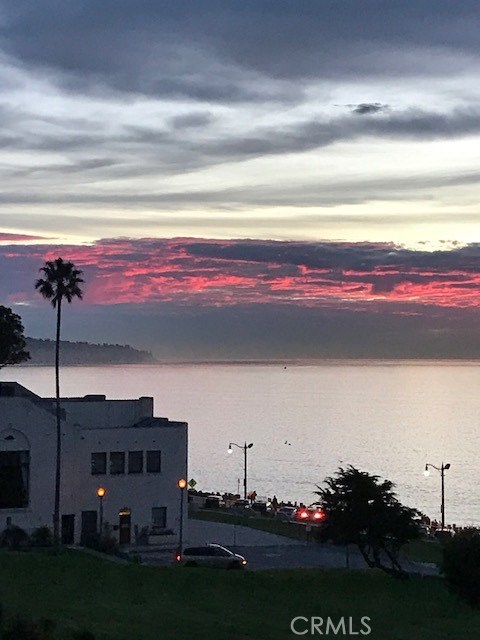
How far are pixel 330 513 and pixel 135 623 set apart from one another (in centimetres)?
1608

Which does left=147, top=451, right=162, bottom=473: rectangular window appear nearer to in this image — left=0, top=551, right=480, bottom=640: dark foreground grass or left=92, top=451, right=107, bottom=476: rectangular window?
left=92, top=451, right=107, bottom=476: rectangular window

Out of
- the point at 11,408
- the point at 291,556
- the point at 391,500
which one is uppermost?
the point at 11,408

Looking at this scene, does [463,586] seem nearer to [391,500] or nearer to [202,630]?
[391,500]

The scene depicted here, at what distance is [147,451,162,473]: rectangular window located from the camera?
67.7 meters

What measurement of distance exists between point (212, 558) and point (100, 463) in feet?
50.3

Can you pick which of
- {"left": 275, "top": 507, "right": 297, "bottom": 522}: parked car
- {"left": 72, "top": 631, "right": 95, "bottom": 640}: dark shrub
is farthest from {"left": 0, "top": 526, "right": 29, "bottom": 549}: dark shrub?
{"left": 275, "top": 507, "right": 297, "bottom": 522}: parked car

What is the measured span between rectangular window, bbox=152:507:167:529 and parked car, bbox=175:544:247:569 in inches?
507

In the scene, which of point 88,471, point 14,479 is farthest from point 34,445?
point 88,471

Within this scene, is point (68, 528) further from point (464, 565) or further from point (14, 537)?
point (464, 565)

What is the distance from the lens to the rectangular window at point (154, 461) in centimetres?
6769

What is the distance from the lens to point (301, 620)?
1436 inches

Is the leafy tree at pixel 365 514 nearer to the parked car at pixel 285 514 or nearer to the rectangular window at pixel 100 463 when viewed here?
the rectangular window at pixel 100 463

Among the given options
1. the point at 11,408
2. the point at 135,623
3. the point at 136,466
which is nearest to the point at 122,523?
the point at 136,466

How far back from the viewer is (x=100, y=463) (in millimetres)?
66438
